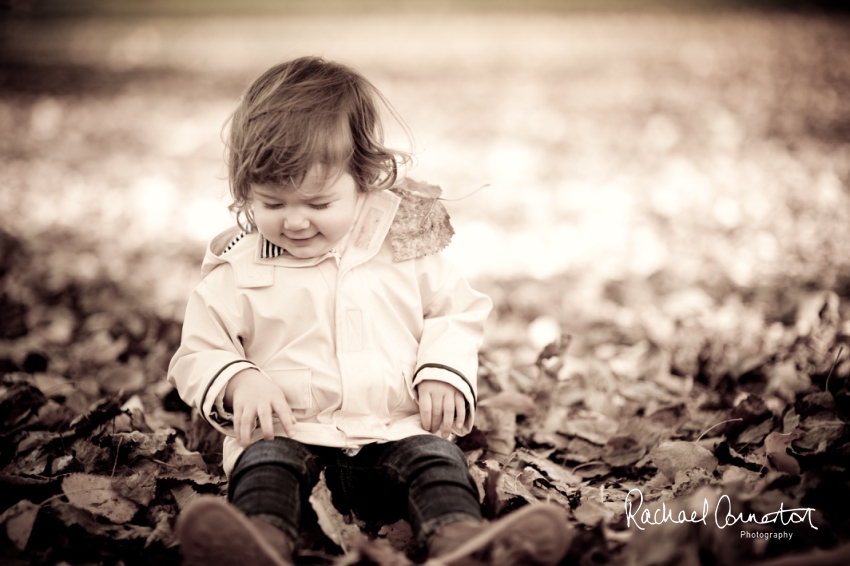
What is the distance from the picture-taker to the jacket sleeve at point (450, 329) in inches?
74.7

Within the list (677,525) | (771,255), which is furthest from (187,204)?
(677,525)

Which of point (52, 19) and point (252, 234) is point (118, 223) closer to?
point (252, 234)

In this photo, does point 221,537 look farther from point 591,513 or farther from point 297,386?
point 591,513

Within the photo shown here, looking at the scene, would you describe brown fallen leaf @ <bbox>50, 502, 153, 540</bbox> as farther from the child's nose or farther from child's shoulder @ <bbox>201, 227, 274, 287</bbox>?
the child's nose

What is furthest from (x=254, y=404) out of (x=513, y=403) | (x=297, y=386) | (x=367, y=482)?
(x=513, y=403)

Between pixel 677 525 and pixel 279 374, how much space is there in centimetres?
108

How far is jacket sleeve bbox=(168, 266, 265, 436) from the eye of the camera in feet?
5.77

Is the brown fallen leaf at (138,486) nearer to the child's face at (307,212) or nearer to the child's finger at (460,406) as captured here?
the child's face at (307,212)

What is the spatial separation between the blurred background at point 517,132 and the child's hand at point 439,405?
1061 millimetres

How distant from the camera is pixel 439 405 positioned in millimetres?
1873

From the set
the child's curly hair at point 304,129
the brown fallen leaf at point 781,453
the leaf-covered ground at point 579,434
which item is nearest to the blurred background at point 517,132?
the child's curly hair at point 304,129

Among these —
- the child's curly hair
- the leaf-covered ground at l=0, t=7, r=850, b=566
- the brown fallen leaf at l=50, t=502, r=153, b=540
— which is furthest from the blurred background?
the brown fallen leaf at l=50, t=502, r=153, b=540

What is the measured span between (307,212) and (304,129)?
0.71 ft

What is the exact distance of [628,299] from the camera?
3590 mm
